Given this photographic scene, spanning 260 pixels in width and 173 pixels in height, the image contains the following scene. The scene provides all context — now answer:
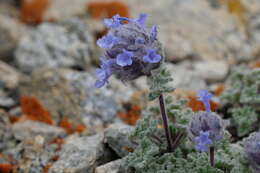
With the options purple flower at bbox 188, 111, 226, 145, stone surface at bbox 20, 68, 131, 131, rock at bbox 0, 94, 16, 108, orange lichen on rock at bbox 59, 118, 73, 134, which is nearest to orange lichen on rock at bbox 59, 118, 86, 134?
orange lichen on rock at bbox 59, 118, 73, 134

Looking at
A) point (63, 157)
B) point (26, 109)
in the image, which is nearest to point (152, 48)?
point (63, 157)

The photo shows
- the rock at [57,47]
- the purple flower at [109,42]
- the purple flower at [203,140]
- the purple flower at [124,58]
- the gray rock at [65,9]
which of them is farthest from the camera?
the gray rock at [65,9]

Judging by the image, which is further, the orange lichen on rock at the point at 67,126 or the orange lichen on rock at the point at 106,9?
the orange lichen on rock at the point at 106,9

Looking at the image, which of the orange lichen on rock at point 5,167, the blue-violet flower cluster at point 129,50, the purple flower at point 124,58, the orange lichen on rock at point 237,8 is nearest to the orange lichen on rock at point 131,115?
the orange lichen on rock at point 5,167

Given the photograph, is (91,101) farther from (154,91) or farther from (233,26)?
(233,26)

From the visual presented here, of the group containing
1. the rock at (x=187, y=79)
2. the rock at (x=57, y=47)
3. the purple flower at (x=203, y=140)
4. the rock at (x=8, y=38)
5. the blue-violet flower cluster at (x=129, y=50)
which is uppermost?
the rock at (x=8, y=38)

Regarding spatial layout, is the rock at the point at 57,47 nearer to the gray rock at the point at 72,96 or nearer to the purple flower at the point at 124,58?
the gray rock at the point at 72,96
